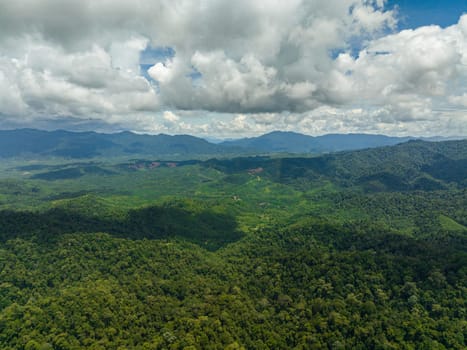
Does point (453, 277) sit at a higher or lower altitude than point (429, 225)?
higher

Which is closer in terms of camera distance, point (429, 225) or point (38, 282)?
point (38, 282)

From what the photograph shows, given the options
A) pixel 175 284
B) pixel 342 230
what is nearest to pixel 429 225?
pixel 342 230

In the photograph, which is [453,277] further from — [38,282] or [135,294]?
[38,282]

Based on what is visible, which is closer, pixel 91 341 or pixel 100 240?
pixel 91 341

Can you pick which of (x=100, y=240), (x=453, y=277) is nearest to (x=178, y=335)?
(x=100, y=240)

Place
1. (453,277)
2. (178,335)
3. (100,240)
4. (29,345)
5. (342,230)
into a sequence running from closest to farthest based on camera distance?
1. (29,345)
2. (178,335)
3. (453,277)
4. (100,240)
5. (342,230)

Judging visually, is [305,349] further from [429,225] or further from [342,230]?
[429,225]

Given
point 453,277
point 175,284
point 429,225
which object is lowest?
point 429,225

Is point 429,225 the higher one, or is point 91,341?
point 91,341

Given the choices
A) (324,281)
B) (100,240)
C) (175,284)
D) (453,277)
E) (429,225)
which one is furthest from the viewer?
(429,225)
